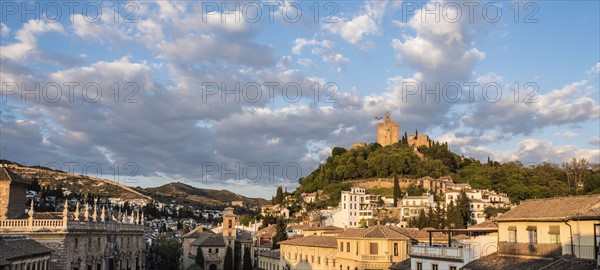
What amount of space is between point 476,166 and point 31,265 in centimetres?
12463

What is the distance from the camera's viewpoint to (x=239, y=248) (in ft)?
276

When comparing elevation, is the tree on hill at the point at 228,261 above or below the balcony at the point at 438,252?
below

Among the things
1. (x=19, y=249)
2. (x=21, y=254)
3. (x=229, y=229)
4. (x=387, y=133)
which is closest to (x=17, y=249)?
(x=19, y=249)

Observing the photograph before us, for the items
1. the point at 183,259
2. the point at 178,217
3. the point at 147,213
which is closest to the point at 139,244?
the point at 183,259

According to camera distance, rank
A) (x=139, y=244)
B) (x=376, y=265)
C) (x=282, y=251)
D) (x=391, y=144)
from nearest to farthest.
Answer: (x=376, y=265) < (x=282, y=251) < (x=139, y=244) < (x=391, y=144)

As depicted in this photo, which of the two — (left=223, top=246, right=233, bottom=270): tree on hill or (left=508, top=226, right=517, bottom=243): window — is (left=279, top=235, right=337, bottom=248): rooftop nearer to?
(left=223, top=246, right=233, bottom=270): tree on hill

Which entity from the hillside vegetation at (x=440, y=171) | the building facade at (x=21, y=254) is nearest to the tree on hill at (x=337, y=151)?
the hillside vegetation at (x=440, y=171)

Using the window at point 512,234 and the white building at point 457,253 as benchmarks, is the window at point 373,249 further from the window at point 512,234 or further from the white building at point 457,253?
the window at point 512,234

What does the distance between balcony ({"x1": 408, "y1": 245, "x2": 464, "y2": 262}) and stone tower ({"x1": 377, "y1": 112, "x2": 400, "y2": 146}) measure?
136 meters

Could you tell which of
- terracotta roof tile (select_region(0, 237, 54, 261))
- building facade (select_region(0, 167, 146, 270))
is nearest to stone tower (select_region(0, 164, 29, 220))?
building facade (select_region(0, 167, 146, 270))

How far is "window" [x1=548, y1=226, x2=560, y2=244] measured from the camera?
2828 centimetres

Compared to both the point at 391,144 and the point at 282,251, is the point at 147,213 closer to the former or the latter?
the point at 391,144

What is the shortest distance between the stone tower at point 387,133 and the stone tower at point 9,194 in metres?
133

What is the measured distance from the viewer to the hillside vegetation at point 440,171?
114000 millimetres
